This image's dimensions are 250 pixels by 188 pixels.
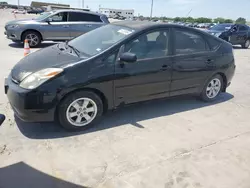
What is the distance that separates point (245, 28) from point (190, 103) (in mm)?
13204

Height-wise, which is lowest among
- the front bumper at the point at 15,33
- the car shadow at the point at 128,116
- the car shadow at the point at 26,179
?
the car shadow at the point at 26,179

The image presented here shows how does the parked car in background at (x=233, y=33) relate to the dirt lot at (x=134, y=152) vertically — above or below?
above

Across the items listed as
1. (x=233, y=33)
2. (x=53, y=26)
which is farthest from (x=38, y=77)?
(x=233, y=33)

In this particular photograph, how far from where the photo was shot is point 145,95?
13.4 feet

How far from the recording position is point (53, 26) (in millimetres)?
10406

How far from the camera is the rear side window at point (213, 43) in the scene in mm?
4868

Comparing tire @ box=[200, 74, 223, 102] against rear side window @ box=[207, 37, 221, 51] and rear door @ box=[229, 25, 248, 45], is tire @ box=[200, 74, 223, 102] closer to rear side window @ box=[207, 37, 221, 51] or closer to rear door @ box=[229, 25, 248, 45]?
rear side window @ box=[207, 37, 221, 51]

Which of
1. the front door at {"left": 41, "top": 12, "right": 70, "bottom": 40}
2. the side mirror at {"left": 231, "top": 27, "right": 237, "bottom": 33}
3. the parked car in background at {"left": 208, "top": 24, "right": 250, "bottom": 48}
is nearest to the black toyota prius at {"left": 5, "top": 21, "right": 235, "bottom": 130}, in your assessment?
the front door at {"left": 41, "top": 12, "right": 70, "bottom": 40}

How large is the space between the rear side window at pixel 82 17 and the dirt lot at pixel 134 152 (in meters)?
7.38

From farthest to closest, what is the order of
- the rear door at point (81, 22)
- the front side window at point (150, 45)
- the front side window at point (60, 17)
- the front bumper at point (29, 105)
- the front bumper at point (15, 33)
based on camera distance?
the rear door at point (81, 22) → the front side window at point (60, 17) → the front bumper at point (15, 33) → the front side window at point (150, 45) → the front bumper at point (29, 105)

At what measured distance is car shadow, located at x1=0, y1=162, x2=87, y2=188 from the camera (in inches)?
98.1

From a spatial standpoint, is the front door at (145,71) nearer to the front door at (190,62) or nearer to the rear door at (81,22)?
the front door at (190,62)

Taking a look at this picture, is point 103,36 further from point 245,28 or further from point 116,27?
point 245,28

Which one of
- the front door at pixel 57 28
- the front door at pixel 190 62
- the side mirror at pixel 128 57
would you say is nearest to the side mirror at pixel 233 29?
the front door at pixel 57 28
